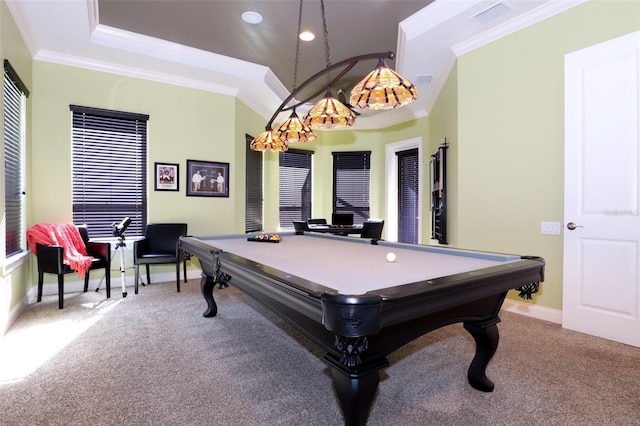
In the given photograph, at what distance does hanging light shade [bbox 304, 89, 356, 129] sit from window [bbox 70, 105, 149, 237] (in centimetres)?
291

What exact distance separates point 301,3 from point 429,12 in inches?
50.3

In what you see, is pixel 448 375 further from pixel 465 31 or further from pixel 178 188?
pixel 178 188

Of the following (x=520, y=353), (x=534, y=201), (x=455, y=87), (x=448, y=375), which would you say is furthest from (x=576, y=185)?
(x=448, y=375)

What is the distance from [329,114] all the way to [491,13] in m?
1.94

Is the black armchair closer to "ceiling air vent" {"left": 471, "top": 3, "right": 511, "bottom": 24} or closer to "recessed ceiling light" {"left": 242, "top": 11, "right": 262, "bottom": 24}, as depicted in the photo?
"recessed ceiling light" {"left": 242, "top": 11, "right": 262, "bottom": 24}

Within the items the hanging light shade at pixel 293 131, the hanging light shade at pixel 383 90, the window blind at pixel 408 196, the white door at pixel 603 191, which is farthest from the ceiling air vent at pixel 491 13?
the window blind at pixel 408 196

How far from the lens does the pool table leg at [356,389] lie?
121 centimetres

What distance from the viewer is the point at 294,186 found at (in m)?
7.03

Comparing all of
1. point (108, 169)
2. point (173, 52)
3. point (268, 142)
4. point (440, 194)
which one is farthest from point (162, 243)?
point (440, 194)

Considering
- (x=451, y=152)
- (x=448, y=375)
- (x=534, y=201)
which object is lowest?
(x=448, y=375)

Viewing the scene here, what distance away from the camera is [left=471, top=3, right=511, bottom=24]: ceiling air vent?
3049 mm

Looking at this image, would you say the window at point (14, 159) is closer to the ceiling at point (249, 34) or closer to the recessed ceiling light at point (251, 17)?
the ceiling at point (249, 34)

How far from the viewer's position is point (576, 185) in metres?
2.86

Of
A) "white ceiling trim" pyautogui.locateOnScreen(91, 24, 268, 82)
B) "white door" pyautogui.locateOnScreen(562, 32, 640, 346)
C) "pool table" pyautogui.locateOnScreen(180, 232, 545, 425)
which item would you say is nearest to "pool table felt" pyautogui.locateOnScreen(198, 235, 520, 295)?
"pool table" pyautogui.locateOnScreen(180, 232, 545, 425)
